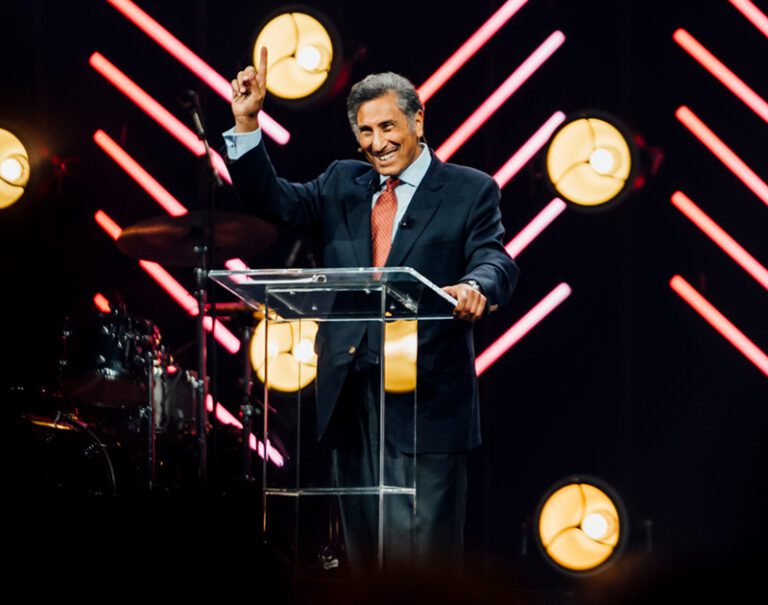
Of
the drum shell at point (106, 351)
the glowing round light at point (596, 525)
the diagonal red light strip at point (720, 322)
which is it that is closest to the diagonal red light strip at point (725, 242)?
the diagonal red light strip at point (720, 322)

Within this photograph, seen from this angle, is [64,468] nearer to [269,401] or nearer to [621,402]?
[621,402]

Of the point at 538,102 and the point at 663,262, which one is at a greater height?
the point at 538,102

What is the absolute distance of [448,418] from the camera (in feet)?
8.47

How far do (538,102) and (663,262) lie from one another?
882 mm

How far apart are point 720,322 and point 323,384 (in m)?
2.73

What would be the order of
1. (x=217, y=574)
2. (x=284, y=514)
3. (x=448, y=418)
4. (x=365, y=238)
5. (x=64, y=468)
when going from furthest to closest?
1. (x=64, y=468)
2. (x=365, y=238)
3. (x=448, y=418)
4. (x=284, y=514)
5. (x=217, y=574)

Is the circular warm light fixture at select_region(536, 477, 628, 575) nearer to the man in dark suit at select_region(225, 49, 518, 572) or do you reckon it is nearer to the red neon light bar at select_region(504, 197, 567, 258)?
the red neon light bar at select_region(504, 197, 567, 258)

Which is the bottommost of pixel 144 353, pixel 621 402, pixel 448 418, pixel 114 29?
pixel 448 418

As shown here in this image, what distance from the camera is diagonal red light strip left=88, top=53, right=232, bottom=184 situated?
5.16 m

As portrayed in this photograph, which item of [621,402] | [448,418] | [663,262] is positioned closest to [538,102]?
[663,262]

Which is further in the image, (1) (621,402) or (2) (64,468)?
(2) (64,468)

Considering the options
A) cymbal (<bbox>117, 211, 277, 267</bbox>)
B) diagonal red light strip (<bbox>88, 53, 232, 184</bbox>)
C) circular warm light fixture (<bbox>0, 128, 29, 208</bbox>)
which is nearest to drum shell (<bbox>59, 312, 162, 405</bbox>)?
cymbal (<bbox>117, 211, 277, 267</bbox>)

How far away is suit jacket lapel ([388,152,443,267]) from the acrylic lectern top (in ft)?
0.93

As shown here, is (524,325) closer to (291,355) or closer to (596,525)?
(596,525)
